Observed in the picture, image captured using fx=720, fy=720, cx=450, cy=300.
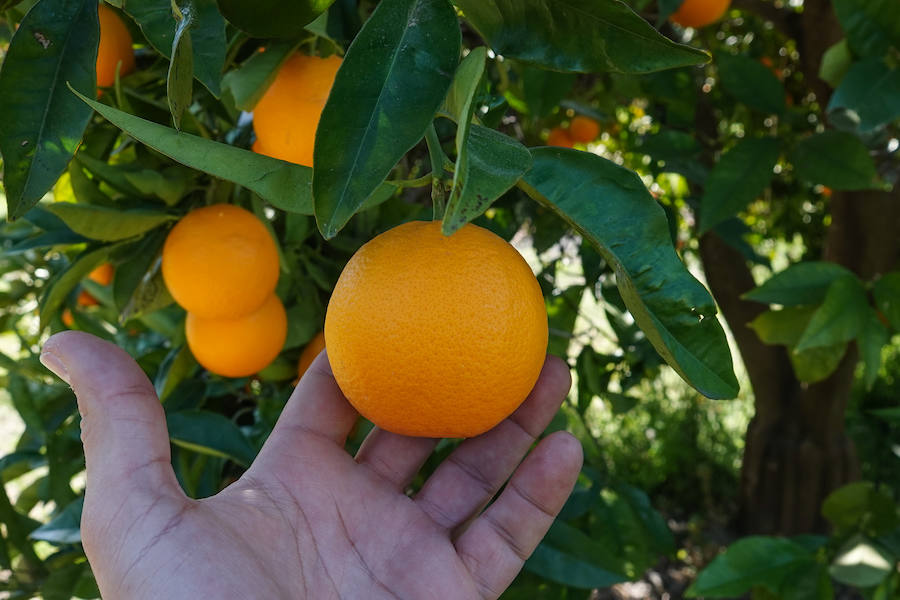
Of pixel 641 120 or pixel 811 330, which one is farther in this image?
pixel 641 120

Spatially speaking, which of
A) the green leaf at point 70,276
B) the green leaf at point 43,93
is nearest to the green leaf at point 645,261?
the green leaf at point 43,93

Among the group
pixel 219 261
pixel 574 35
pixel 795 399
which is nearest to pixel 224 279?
pixel 219 261

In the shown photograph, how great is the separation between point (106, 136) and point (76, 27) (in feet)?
1.01

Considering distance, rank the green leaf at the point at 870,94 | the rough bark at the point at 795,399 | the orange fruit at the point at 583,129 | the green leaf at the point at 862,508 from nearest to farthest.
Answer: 1. the green leaf at the point at 870,94
2. the green leaf at the point at 862,508
3. the orange fruit at the point at 583,129
4. the rough bark at the point at 795,399

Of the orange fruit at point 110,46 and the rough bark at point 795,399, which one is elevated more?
the orange fruit at point 110,46

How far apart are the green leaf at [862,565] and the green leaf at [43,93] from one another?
1.37m

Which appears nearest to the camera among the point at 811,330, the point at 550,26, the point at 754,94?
the point at 550,26

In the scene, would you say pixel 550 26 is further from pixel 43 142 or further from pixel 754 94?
pixel 754 94

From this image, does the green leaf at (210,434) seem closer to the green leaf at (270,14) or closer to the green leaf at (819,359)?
the green leaf at (270,14)

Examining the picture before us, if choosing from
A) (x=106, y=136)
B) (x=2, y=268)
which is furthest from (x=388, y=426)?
(x=2, y=268)

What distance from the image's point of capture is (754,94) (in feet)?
4.09

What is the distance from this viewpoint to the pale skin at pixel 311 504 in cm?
69

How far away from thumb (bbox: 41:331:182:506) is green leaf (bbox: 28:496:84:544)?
1.05 feet

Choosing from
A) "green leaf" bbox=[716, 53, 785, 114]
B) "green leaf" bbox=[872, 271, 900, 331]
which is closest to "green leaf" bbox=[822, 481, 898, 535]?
"green leaf" bbox=[872, 271, 900, 331]
